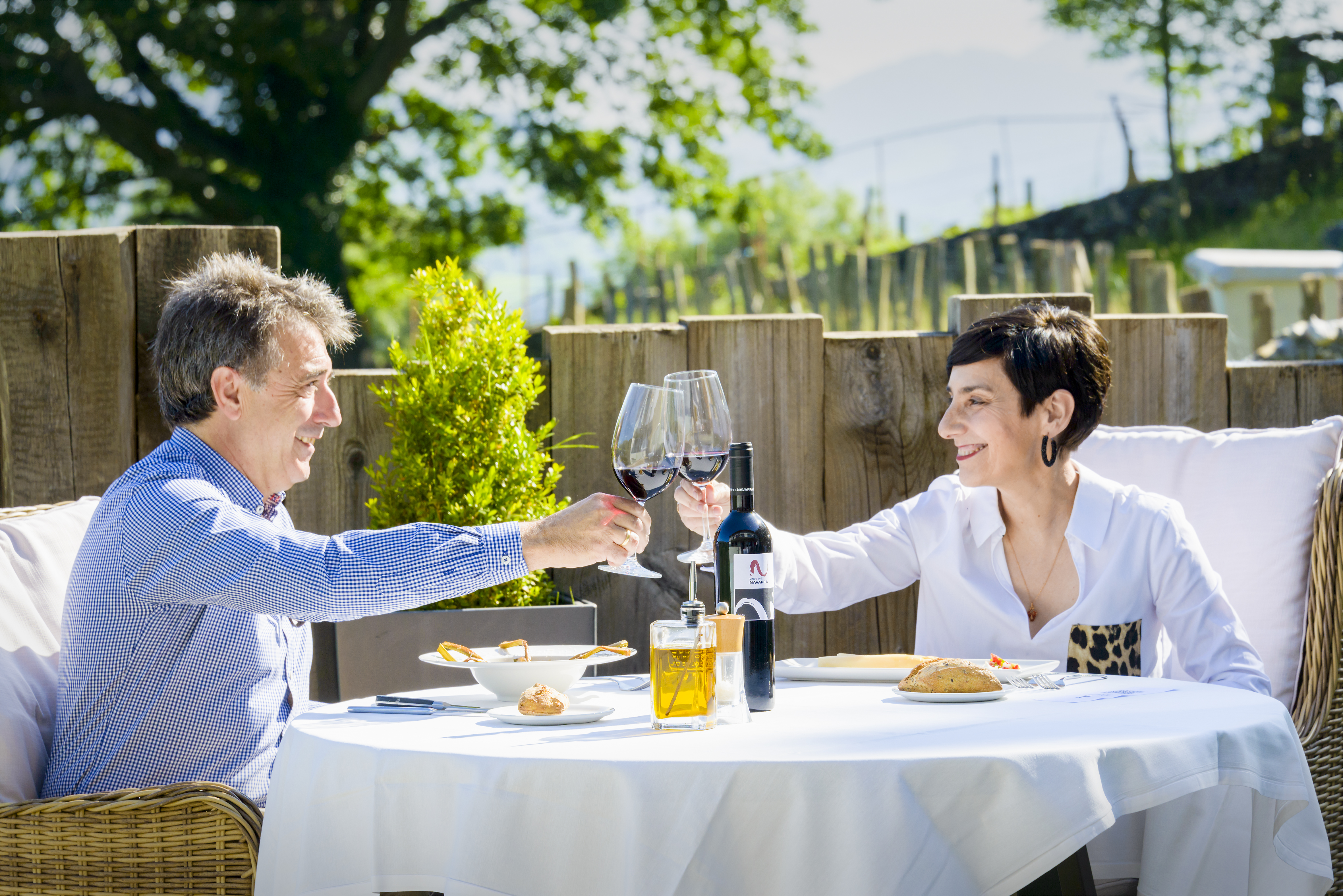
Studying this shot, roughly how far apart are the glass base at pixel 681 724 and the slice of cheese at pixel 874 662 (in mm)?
461

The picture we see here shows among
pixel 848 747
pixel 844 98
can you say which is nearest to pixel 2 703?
pixel 848 747

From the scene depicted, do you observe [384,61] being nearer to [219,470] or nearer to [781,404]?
[781,404]

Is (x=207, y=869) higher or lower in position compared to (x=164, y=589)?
lower

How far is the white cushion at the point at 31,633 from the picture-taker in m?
1.85

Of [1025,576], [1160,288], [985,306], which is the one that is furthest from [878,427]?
[1160,288]

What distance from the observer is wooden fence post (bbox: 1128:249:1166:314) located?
5.92m

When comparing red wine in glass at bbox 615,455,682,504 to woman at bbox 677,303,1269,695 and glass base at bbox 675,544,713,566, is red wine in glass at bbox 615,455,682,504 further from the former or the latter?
woman at bbox 677,303,1269,695

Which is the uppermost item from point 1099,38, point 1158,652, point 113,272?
point 1099,38

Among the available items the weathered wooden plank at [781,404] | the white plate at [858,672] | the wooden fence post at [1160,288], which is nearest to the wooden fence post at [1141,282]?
the wooden fence post at [1160,288]

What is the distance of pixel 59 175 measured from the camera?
12555mm

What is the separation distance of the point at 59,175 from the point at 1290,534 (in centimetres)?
1306

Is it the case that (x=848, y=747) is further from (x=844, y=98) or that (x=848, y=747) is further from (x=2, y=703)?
(x=844, y=98)

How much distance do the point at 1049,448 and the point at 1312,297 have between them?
506 centimetres

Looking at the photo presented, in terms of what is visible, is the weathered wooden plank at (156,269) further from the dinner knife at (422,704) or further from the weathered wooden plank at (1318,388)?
the weathered wooden plank at (1318,388)
